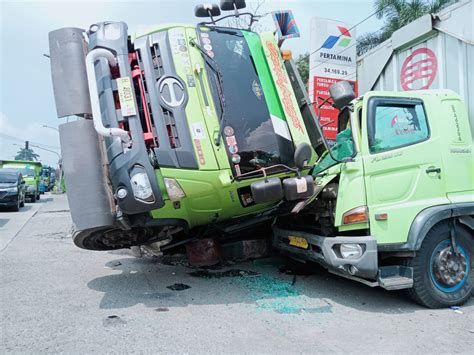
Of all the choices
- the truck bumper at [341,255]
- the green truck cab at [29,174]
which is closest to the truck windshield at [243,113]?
the truck bumper at [341,255]

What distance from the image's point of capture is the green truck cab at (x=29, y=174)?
824 inches

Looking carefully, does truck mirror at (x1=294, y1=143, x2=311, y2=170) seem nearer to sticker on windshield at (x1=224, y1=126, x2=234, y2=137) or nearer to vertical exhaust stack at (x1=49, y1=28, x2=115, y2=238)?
sticker on windshield at (x1=224, y1=126, x2=234, y2=137)

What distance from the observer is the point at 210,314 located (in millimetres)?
3994

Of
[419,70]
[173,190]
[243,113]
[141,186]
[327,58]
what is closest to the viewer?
[141,186]

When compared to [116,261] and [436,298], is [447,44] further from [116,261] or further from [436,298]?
[116,261]

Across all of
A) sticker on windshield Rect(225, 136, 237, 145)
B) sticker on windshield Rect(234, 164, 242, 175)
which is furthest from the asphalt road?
sticker on windshield Rect(225, 136, 237, 145)

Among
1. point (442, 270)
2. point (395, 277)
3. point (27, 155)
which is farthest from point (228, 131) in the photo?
point (27, 155)

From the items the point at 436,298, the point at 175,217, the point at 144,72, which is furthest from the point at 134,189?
the point at 436,298

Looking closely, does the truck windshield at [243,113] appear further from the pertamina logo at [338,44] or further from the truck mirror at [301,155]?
the pertamina logo at [338,44]

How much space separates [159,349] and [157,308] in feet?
3.14

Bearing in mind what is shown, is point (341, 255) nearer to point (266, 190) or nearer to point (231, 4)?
point (266, 190)

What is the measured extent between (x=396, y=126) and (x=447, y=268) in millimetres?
1593

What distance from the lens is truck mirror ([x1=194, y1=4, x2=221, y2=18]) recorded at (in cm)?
436

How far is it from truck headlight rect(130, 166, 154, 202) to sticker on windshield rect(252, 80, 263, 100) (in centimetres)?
142
